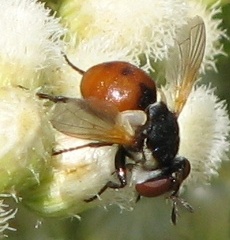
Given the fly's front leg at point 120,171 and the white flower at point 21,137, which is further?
the fly's front leg at point 120,171

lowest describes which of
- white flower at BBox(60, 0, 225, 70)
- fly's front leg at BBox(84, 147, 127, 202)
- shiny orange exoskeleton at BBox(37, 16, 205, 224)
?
fly's front leg at BBox(84, 147, 127, 202)

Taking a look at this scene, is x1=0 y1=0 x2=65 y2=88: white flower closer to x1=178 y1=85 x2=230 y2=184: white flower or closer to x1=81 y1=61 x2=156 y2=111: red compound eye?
x1=81 y1=61 x2=156 y2=111: red compound eye

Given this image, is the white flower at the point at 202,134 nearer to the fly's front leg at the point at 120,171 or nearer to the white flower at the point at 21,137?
the fly's front leg at the point at 120,171

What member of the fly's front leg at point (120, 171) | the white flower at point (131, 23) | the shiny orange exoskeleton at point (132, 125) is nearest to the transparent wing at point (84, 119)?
the shiny orange exoskeleton at point (132, 125)

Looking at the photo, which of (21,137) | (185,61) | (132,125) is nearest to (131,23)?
(185,61)

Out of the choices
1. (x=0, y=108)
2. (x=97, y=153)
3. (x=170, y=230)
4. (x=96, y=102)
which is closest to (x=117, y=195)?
(x=97, y=153)


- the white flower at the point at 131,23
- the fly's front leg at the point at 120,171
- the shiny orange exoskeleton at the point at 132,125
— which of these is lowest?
the fly's front leg at the point at 120,171

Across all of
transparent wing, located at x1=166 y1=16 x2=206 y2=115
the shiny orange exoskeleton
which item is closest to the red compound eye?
the shiny orange exoskeleton
